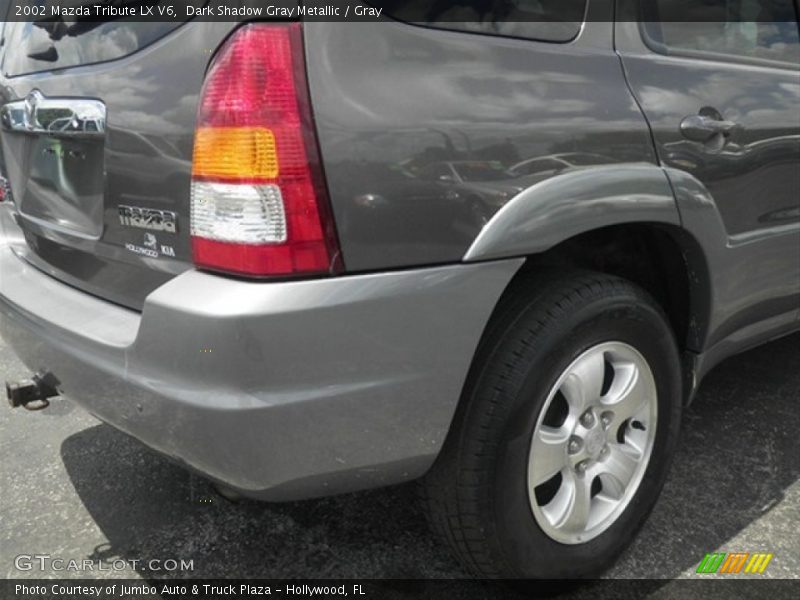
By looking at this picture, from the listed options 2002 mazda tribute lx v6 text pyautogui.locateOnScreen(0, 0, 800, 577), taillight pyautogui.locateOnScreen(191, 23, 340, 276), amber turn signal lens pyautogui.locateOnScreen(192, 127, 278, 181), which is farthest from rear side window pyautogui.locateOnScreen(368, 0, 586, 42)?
amber turn signal lens pyautogui.locateOnScreen(192, 127, 278, 181)

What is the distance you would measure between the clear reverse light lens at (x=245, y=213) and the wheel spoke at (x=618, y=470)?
1179 millimetres

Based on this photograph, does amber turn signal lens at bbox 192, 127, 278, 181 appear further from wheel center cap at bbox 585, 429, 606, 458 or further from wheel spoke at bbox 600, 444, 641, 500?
wheel spoke at bbox 600, 444, 641, 500

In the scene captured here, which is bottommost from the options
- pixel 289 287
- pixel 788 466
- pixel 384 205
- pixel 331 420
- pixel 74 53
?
pixel 788 466

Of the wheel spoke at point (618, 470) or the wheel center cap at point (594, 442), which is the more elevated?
the wheel center cap at point (594, 442)

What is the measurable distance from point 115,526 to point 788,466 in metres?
2.37

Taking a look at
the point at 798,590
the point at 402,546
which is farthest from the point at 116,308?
the point at 798,590

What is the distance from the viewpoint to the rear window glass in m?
1.63

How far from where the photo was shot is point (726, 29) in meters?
2.17

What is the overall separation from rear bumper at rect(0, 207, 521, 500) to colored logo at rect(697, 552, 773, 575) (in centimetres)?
105

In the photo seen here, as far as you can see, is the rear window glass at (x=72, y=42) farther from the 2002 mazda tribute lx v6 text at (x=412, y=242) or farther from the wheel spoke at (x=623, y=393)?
the wheel spoke at (x=623, y=393)

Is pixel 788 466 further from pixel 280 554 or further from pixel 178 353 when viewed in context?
pixel 178 353

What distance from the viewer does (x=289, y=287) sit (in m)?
1.40

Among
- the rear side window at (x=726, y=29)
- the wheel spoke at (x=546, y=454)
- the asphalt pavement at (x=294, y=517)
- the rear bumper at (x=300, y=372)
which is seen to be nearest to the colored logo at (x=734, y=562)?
the asphalt pavement at (x=294, y=517)

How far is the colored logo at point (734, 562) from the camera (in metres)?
2.10
